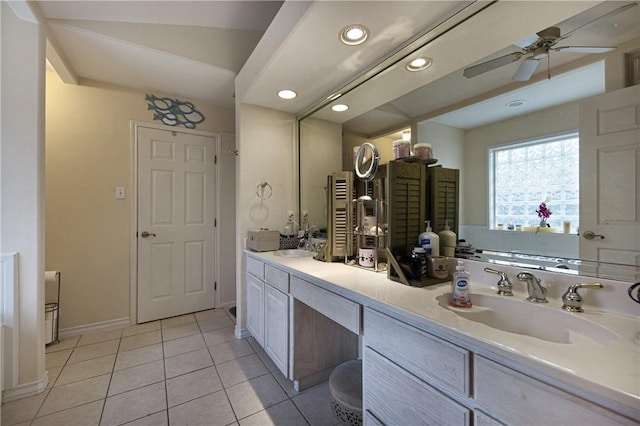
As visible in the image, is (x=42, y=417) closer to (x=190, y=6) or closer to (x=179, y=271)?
(x=179, y=271)

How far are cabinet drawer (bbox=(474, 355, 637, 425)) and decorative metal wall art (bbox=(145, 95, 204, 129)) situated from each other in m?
3.30

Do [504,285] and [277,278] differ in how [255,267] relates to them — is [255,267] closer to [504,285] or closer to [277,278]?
[277,278]

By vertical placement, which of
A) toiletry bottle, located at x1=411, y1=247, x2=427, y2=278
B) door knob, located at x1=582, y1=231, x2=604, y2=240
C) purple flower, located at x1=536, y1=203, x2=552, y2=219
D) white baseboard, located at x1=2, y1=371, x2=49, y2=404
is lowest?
white baseboard, located at x1=2, y1=371, x2=49, y2=404

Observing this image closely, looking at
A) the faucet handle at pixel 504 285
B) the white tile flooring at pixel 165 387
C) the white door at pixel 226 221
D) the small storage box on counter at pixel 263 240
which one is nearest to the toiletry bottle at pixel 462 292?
the faucet handle at pixel 504 285

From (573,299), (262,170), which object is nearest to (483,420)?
(573,299)

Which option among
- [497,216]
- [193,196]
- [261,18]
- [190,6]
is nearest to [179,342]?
[193,196]

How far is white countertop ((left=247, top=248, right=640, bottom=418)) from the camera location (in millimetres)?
521

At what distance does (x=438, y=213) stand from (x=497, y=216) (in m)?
0.26

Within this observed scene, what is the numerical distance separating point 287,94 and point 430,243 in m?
1.65

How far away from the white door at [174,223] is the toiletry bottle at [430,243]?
2.54m

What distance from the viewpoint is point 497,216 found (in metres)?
1.29

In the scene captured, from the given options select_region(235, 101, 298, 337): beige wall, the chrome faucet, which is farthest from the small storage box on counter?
the chrome faucet

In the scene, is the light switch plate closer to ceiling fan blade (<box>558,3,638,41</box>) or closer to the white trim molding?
the white trim molding

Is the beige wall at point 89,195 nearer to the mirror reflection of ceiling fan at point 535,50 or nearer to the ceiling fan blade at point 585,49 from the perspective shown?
the mirror reflection of ceiling fan at point 535,50
